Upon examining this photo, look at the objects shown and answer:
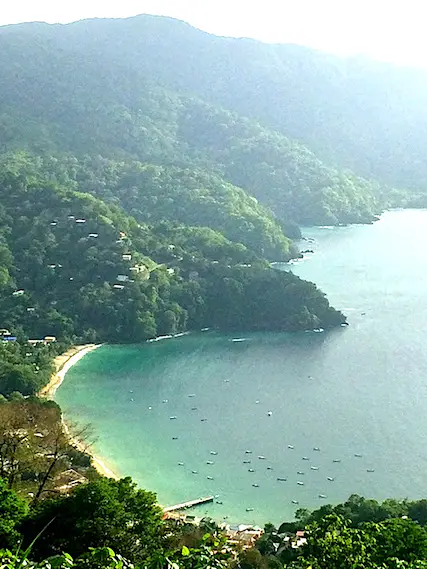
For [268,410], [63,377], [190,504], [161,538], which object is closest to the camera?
[161,538]

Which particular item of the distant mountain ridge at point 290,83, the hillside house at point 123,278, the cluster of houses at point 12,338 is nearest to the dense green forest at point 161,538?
the cluster of houses at point 12,338

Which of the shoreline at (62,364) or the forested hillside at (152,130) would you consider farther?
the forested hillside at (152,130)

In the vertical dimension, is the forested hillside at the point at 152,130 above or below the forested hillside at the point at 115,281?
above

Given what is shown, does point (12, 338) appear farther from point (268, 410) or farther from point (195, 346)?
point (268, 410)

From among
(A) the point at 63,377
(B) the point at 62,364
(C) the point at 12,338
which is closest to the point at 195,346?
(B) the point at 62,364

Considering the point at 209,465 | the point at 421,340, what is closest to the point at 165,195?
the point at 421,340

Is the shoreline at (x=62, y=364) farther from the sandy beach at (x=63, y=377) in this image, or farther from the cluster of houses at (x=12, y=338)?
the cluster of houses at (x=12, y=338)

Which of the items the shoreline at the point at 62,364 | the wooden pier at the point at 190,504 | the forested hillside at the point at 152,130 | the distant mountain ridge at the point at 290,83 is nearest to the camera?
the wooden pier at the point at 190,504
